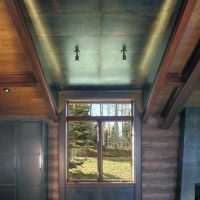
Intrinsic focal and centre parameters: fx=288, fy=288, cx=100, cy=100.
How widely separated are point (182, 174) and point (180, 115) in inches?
54.1

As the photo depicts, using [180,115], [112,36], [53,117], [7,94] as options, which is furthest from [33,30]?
[180,115]

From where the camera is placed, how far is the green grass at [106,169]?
7113mm

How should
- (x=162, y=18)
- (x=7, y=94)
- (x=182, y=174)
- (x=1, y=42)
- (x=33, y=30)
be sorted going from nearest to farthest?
(x=162, y=18) < (x=33, y=30) < (x=1, y=42) < (x=7, y=94) < (x=182, y=174)

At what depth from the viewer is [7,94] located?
20.3 ft

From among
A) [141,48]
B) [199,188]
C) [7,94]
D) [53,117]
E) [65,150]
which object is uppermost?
[141,48]

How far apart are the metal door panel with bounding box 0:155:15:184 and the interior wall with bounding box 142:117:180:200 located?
3.04 metres

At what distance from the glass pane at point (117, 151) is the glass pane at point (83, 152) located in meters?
0.27

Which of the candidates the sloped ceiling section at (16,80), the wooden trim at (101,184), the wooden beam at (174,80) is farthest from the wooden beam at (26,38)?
the wooden trim at (101,184)

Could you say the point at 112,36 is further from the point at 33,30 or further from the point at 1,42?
the point at 1,42

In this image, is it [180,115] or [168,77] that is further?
[180,115]

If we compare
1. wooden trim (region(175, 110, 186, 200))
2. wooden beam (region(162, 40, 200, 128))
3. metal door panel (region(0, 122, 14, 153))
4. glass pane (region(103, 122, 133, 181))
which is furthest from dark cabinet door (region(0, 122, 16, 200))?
wooden trim (region(175, 110, 186, 200))

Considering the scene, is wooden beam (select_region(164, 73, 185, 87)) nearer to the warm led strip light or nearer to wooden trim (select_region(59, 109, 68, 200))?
the warm led strip light

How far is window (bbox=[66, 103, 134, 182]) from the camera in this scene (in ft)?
23.4

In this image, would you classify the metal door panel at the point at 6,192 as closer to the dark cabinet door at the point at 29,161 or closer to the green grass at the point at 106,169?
the dark cabinet door at the point at 29,161
